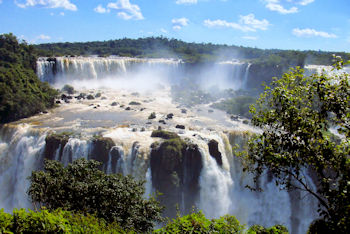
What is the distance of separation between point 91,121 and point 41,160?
642 cm

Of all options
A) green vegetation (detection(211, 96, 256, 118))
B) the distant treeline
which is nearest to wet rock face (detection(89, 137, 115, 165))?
green vegetation (detection(211, 96, 256, 118))

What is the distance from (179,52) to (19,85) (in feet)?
160

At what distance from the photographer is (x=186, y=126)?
1000 inches

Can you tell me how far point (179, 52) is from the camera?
7250 cm

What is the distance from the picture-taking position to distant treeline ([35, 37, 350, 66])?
48.3 metres

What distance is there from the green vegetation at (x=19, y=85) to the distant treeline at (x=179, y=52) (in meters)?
7.95

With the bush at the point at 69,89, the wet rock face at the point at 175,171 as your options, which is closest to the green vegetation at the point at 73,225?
the wet rock face at the point at 175,171

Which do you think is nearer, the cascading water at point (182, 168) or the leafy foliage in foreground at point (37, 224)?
the leafy foliage in foreground at point (37, 224)

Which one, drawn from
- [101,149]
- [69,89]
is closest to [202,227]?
[101,149]

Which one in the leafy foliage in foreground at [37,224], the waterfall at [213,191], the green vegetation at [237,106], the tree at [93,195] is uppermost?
the leafy foliage in foreground at [37,224]

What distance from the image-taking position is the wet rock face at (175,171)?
19.0 m

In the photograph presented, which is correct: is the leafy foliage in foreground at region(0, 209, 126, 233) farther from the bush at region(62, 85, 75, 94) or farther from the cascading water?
the bush at region(62, 85, 75, 94)

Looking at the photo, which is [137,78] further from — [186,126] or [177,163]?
[177,163]

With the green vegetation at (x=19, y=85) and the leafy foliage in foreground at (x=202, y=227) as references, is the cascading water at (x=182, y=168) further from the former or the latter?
the leafy foliage in foreground at (x=202, y=227)
